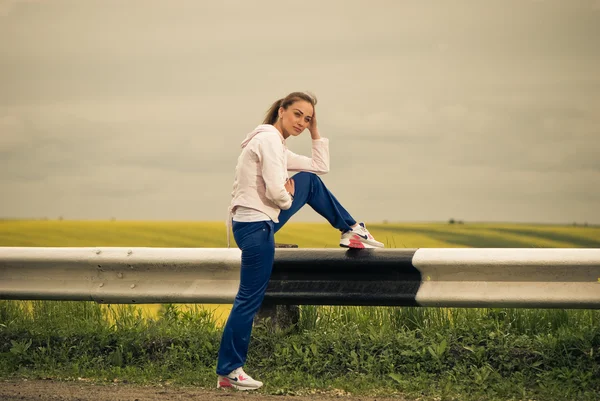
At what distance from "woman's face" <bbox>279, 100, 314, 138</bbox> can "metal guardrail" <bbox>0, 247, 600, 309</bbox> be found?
1.02 m

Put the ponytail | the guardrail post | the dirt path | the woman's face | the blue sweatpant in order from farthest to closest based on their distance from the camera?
the guardrail post → the ponytail → the woman's face → the blue sweatpant → the dirt path

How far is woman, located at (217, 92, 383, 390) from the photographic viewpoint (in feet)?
17.5

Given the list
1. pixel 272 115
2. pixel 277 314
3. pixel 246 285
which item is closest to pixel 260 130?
pixel 272 115

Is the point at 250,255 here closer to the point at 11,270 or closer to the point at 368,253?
the point at 368,253

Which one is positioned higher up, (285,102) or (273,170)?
(285,102)

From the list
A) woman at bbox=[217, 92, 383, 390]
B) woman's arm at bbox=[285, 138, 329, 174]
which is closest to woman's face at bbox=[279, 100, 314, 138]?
woman at bbox=[217, 92, 383, 390]

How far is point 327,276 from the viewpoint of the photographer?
599cm

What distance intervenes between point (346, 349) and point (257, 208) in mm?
1299

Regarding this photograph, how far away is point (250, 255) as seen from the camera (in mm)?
5426

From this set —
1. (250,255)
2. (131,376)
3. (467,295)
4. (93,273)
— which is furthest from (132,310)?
(467,295)

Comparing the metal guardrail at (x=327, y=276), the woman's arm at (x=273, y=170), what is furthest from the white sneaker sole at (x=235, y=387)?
the woman's arm at (x=273, y=170)

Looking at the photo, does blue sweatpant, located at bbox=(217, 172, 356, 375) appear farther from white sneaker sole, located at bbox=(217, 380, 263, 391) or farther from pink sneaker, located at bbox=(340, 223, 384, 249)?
pink sneaker, located at bbox=(340, 223, 384, 249)

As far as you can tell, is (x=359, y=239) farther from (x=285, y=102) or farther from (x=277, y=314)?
(x=285, y=102)

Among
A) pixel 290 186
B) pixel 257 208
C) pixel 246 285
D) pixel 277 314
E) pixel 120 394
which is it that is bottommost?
pixel 120 394
